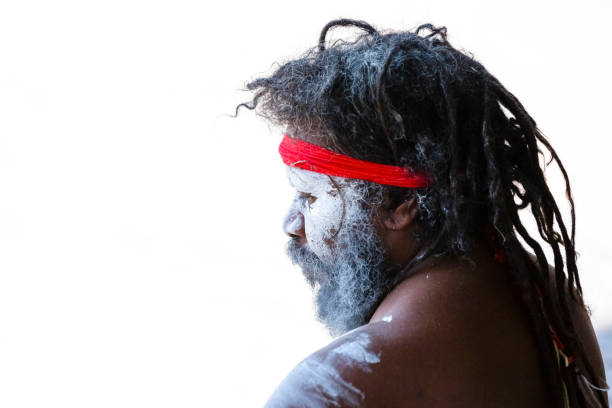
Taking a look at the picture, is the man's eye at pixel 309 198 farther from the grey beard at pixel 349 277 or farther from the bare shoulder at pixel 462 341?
the bare shoulder at pixel 462 341

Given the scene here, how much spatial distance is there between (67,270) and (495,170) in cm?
490

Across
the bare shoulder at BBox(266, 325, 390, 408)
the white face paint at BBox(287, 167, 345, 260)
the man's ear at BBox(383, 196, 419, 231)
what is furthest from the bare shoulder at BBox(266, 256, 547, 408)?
the white face paint at BBox(287, 167, 345, 260)

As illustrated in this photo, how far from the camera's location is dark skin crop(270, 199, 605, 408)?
4.76 feet

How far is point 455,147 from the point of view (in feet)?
5.78

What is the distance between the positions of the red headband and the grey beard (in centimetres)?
14

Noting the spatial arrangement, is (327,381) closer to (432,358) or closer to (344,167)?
(432,358)

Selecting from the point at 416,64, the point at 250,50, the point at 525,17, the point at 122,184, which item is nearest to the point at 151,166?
the point at 122,184

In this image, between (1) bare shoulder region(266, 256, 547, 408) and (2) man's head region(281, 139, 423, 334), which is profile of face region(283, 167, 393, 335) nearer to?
(2) man's head region(281, 139, 423, 334)

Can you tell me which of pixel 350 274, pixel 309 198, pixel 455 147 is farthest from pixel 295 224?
pixel 455 147

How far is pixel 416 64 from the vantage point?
1.87m

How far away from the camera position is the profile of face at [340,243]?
1880 mm

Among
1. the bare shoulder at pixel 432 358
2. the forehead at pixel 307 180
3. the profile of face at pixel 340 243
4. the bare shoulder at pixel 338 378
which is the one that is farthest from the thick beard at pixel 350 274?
the bare shoulder at pixel 338 378

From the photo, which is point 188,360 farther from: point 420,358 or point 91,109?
point 420,358

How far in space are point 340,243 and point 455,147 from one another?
393 millimetres
